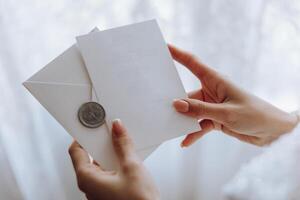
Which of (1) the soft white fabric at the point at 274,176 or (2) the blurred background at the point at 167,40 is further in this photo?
(2) the blurred background at the point at 167,40

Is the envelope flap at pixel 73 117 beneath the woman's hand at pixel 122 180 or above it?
above

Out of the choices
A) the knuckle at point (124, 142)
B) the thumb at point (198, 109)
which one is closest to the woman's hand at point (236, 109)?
the thumb at point (198, 109)

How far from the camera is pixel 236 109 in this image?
669 mm

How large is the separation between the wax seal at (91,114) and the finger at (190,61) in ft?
0.60

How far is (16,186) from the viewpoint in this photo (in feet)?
2.60

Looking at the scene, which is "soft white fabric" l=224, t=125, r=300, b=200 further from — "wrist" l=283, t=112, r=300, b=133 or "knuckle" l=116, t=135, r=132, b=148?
"knuckle" l=116, t=135, r=132, b=148

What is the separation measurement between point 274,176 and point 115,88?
270 millimetres

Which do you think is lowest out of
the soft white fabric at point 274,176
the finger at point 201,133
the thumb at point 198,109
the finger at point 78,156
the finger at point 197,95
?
the soft white fabric at point 274,176

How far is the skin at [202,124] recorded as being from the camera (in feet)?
1.72

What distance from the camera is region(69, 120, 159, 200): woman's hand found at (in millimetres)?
521

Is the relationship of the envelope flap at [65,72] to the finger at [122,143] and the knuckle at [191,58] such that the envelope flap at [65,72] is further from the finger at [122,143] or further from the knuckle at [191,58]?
the knuckle at [191,58]

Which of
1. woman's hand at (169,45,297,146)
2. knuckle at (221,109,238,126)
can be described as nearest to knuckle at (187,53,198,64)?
woman's hand at (169,45,297,146)

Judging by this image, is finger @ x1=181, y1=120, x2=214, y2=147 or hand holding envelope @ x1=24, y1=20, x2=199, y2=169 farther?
finger @ x1=181, y1=120, x2=214, y2=147

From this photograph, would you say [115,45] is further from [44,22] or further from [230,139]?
[230,139]
